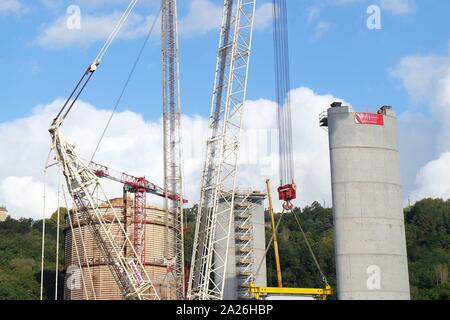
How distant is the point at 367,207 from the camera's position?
81438mm

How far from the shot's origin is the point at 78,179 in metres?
80.4

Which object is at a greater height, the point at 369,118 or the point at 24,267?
the point at 369,118

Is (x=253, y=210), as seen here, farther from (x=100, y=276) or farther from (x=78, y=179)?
(x=78, y=179)

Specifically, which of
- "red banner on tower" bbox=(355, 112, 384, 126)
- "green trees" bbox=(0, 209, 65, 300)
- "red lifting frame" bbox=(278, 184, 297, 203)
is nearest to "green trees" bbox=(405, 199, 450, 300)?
"red banner on tower" bbox=(355, 112, 384, 126)

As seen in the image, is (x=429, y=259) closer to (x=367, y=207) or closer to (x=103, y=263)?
(x=103, y=263)

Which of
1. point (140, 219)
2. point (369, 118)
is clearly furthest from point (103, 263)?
point (369, 118)

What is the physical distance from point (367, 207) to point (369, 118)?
436 inches

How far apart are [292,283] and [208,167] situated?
92.9 meters

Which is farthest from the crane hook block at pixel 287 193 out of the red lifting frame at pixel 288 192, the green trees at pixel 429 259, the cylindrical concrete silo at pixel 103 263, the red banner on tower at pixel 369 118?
the green trees at pixel 429 259

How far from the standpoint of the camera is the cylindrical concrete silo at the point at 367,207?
79.6 metres

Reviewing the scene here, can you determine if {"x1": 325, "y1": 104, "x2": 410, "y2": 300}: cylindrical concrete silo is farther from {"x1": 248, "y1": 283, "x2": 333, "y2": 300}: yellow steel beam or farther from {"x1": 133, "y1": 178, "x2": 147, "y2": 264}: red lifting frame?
{"x1": 133, "y1": 178, "x2": 147, "y2": 264}: red lifting frame
